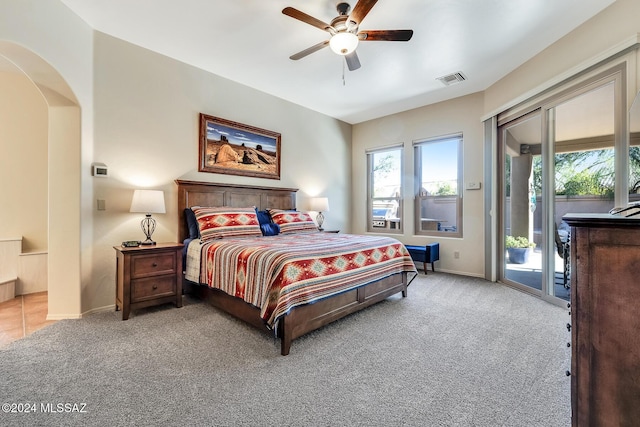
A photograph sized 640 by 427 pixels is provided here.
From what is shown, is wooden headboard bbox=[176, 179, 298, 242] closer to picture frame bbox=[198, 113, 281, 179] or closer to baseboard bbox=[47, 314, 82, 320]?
picture frame bbox=[198, 113, 281, 179]

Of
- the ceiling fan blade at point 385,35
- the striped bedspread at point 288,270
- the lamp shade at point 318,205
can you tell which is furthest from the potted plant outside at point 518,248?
the ceiling fan blade at point 385,35

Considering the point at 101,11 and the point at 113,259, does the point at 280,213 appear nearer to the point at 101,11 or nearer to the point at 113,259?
the point at 113,259

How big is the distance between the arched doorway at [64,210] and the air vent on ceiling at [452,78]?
4447 mm

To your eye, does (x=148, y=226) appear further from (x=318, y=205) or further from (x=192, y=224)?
(x=318, y=205)

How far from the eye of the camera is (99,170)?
2.89 meters

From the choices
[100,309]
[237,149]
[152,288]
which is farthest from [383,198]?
[100,309]

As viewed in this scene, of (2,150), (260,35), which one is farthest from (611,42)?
(2,150)

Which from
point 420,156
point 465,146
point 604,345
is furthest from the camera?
point 420,156

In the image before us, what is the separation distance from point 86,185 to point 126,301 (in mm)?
1257

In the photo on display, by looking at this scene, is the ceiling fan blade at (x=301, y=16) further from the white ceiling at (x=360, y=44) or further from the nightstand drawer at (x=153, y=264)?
the nightstand drawer at (x=153, y=264)

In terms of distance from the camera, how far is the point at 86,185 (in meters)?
2.80

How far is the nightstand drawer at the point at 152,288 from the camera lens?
8.97ft

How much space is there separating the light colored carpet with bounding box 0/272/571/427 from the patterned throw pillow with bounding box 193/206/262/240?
0.94m

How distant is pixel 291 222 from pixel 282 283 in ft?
6.94
